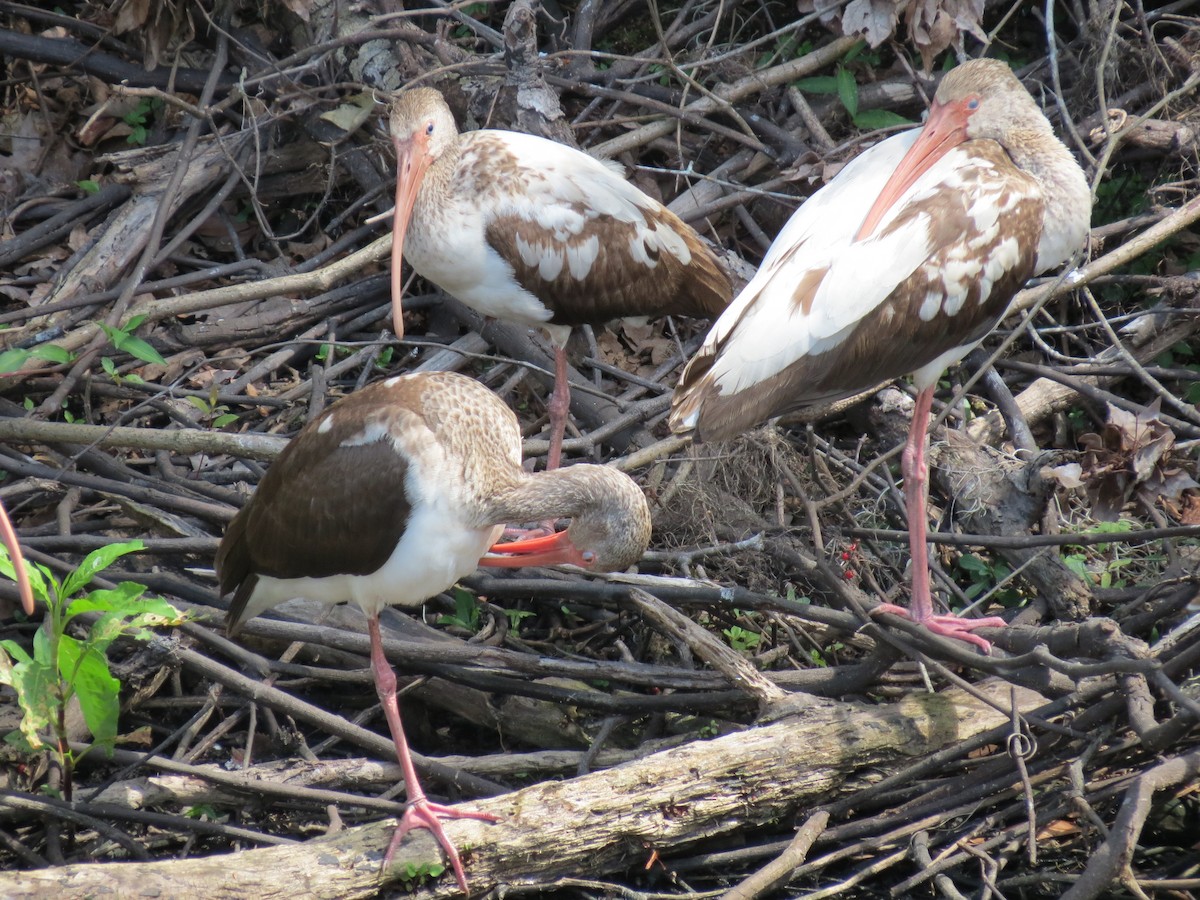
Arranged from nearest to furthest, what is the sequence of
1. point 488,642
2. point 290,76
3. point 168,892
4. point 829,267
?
point 168,892 → point 829,267 → point 488,642 → point 290,76

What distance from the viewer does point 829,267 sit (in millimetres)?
4609

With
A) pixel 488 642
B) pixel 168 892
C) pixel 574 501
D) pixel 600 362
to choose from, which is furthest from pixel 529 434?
pixel 168 892

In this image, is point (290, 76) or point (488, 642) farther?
point (290, 76)

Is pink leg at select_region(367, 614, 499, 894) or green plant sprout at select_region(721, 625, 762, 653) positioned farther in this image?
green plant sprout at select_region(721, 625, 762, 653)

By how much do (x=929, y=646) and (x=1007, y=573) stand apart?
1.32m

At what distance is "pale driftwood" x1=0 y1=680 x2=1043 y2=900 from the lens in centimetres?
357

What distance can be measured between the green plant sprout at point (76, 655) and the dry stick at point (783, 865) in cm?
195

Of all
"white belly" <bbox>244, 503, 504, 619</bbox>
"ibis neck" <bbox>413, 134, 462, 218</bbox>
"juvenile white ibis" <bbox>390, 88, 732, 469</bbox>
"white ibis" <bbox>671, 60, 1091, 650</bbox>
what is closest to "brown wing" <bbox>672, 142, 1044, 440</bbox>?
"white ibis" <bbox>671, 60, 1091, 650</bbox>

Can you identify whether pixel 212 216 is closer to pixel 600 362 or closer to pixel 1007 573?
pixel 600 362

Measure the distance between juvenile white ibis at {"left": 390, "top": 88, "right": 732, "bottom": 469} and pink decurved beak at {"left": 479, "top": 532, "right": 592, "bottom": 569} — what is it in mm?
1124

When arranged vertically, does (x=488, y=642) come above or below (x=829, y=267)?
below

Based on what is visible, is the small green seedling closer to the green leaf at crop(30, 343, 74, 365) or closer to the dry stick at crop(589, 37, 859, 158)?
the green leaf at crop(30, 343, 74, 365)

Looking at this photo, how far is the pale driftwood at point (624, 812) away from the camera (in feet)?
11.7

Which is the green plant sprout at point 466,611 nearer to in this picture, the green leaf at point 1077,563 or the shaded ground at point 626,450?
the shaded ground at point 626,450
